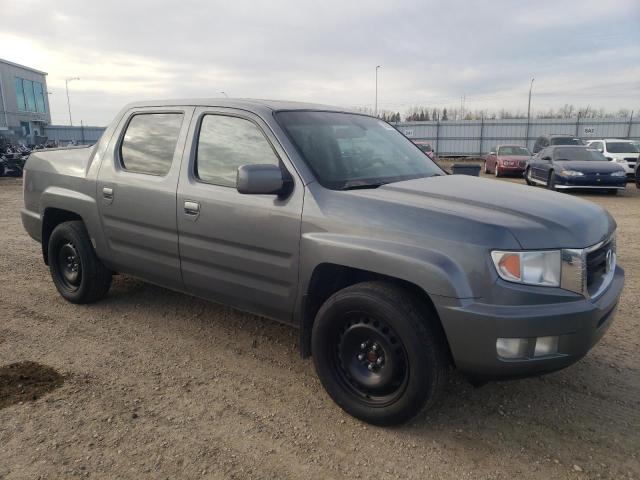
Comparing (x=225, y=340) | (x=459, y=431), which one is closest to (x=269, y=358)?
(x=225, y=340)

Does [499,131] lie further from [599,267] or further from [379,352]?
[379,352]

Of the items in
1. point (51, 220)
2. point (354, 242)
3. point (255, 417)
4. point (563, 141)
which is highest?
point (563, 141)

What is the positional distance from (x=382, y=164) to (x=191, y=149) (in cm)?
140

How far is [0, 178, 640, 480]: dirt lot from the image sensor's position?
2508mm

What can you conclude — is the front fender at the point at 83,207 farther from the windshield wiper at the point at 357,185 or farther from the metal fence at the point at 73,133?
the metal fence at the point at 73,133

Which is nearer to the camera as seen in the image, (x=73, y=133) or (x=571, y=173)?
(x=571, y=173)

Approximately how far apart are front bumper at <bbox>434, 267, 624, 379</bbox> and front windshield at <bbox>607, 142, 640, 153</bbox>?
18.3 metres

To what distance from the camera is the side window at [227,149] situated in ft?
10.8

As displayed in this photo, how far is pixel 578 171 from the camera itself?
13188 mm

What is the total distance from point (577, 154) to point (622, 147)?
5.17m

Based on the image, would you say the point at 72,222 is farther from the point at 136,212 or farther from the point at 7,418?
the point at 7,418

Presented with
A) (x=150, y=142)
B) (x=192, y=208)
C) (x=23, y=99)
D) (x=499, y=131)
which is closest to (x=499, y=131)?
(x=499, y=131)

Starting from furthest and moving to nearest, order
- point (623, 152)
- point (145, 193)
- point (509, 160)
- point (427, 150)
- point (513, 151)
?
point (427, 150) < point (513, 151) < point (509, 160) < point (623, 152) < point (145, 193)

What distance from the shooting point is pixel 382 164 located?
353 cm
